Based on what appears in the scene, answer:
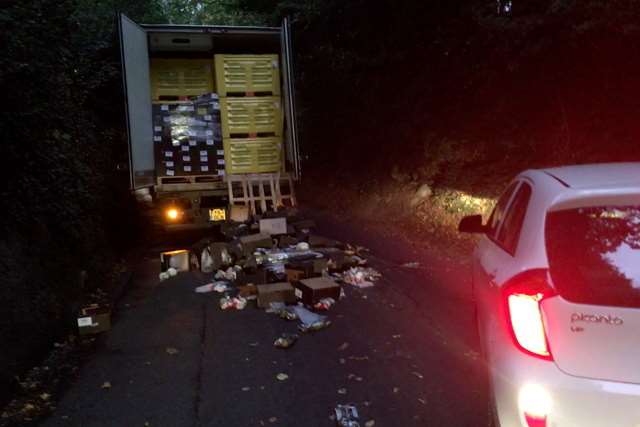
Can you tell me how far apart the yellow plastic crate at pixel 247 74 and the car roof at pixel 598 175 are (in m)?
7.82

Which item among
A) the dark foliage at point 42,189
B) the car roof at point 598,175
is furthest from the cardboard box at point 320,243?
the car roof at point 598,175

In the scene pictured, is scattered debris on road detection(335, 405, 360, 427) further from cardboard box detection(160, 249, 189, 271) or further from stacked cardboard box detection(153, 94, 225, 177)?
stacked cardboard box detection(153, 94, 225, 177)

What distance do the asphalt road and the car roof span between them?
5.82ft

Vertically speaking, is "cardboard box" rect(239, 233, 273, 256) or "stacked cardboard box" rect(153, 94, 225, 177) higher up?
"stacked cardboard box" rect(153, 94, 225, 177)

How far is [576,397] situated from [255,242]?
6.44m

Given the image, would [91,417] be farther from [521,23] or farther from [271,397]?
[521,23]

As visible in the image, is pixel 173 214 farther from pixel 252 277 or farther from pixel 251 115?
pixel 252 277

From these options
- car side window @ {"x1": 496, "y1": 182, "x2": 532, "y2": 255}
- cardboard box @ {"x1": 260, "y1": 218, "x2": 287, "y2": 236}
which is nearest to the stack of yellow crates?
cardboard box @ {"x1": 260, "y1": 218, "x2": 287, "y2": 236}

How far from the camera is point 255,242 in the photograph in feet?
28.1

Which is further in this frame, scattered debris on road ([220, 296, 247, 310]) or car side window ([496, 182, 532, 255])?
scattered debris on road ([220, 296, 247, 310])

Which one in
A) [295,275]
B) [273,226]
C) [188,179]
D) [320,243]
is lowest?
[295,275]

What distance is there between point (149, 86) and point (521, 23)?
6.33 meters

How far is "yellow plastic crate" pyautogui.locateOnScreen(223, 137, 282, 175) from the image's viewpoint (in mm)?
10734

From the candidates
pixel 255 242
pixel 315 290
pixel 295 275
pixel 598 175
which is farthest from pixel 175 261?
pixel 598 175
